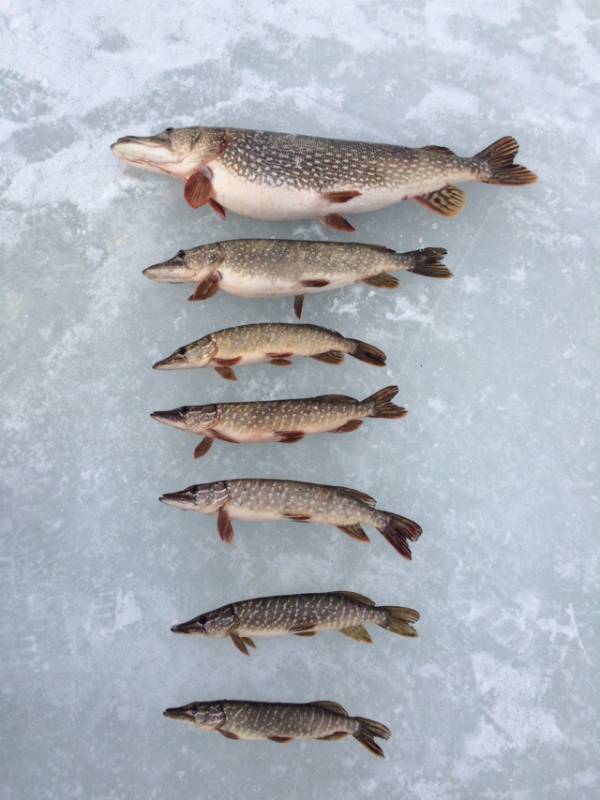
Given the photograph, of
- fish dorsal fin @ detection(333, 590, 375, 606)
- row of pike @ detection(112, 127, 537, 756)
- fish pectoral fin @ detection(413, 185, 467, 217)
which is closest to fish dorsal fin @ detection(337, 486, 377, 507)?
row of pike @ detection(112, 127, 537, 756)

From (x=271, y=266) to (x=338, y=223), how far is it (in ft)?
1.12

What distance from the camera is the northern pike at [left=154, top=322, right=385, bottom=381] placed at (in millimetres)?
3094

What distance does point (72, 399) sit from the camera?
130 inches

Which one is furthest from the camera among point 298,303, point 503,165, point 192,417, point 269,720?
point 503,165

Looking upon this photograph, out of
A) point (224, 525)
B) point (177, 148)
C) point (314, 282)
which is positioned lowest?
point (224, 525)

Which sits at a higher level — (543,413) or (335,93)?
(335,93)

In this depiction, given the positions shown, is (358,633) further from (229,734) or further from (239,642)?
(229,734)

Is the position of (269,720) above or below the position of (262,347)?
below

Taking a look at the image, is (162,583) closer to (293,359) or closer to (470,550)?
(293,359)

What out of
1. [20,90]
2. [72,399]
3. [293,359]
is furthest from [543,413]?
[20,90]

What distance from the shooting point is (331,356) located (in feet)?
10.4

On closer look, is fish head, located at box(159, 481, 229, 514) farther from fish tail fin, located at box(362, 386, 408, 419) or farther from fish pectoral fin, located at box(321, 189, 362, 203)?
fish pectoral fin, located at box(321, 189, 362, 203)

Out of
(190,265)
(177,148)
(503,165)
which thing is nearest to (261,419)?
(190,265)

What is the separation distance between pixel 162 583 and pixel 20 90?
210 centimetres
